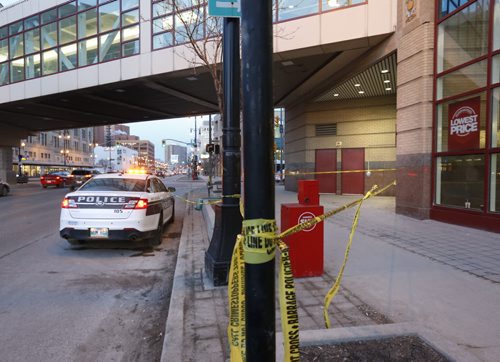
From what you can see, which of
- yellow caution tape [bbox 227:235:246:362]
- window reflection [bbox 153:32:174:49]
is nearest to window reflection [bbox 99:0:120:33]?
window reflection [bbox 153:32:174:49]

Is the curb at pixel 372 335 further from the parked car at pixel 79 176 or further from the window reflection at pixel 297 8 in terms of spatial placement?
the parked car at pixel 79 176

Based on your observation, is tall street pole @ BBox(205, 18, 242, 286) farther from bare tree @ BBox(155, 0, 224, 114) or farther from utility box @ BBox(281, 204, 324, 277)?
bare tree @ BBox(155, 0, 224, 114)

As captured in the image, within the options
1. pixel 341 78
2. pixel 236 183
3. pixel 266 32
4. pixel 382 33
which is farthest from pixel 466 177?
pixel 266 32

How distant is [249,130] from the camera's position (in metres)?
1.62

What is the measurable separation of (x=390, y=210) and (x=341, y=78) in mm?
6637

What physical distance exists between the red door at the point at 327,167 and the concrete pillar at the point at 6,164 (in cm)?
3320

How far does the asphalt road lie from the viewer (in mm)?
3312

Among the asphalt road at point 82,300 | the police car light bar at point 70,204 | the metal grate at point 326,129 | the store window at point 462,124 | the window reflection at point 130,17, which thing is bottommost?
the asphalt road at point 82,300

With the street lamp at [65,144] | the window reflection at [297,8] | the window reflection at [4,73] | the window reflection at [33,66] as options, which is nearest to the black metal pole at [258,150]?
the window reflection at [297,8]

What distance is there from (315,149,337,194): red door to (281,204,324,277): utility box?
14715 millimetres

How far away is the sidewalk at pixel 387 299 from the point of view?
2988mm

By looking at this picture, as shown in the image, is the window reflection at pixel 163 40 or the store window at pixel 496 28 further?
the window reflection at pixel 163 40

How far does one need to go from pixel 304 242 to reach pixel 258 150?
3.49 m

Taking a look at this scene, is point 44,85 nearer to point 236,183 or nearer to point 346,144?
point 346,144
